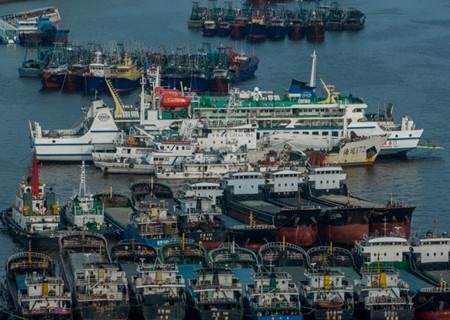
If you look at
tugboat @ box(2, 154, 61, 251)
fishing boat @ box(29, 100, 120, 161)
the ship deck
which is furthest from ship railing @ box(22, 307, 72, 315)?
fishing boat @ box(29, 100, 120, 161)

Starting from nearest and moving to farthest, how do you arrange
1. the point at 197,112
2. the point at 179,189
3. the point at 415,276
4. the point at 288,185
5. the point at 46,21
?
the point at 415,276 → the point at 288,185 → the point at 179,189 → the point at 197,112 → the point at 46,21

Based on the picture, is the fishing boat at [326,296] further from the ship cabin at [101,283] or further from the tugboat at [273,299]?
the ship cabin at [101,283]

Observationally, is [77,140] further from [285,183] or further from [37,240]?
[37,240]

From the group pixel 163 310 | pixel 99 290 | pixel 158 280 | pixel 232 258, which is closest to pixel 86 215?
pixel 232 258

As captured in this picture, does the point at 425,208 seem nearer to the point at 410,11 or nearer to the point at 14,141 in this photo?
the point at 14,141

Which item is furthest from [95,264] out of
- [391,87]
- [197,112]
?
[391,87]
